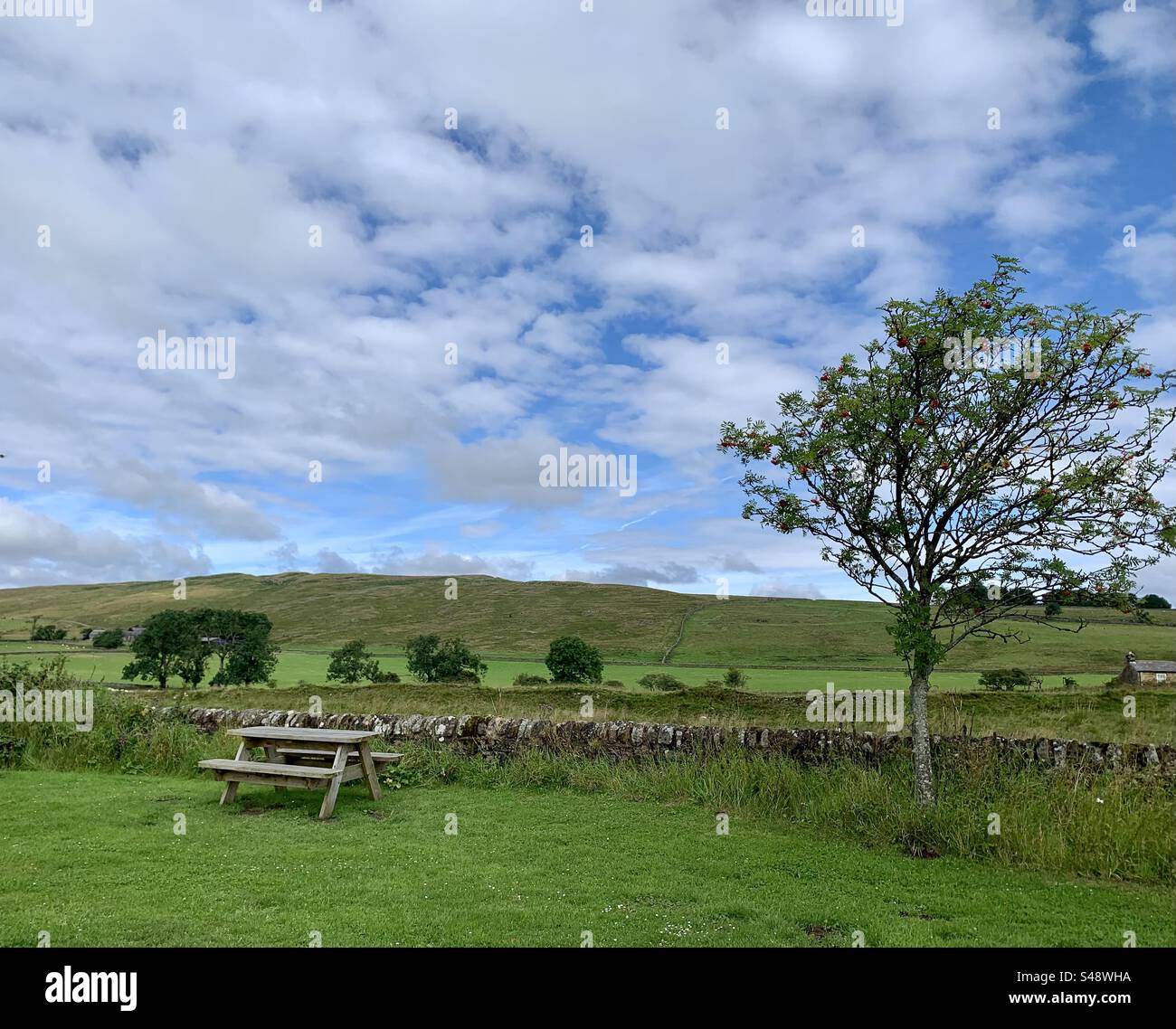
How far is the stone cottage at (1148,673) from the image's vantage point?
39.8 m

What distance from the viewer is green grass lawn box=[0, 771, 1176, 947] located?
5.81 meters

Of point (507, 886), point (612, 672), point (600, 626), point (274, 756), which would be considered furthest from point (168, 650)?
point (507, 886)

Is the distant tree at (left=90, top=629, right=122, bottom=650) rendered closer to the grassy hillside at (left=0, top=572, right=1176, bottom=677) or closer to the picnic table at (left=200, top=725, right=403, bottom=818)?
the grassy hillside at (left=0, top=572, right=1176, bottom=677)

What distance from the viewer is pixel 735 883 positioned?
717 centimetres

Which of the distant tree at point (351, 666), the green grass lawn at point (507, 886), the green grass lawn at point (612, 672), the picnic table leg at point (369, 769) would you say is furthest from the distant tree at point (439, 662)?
the green grass lawn at point (507, 886)

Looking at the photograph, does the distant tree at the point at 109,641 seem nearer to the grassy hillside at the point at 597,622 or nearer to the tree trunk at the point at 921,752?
the grassy hillside at the point at 597,622

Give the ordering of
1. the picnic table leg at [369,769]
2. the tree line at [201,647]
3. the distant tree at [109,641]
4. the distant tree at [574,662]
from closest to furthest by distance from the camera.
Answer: the picnic table leg at [369,769]
the tree line at [201,647]
the distant tree at [574,662]
the distant tree at [109,641]

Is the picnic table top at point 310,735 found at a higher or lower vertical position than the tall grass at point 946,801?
higher

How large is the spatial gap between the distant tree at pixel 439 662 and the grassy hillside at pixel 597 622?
20223mm

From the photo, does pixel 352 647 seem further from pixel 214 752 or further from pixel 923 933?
pixel 923 933

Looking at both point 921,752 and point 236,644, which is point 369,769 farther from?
point 236,644

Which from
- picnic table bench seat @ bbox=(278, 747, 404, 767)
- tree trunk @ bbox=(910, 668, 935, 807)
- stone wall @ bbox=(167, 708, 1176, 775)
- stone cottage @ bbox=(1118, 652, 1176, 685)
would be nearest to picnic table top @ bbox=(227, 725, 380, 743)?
picnic table bench seat @ bbox=(278, 747, 404, 767)

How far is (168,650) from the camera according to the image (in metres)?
50.1
